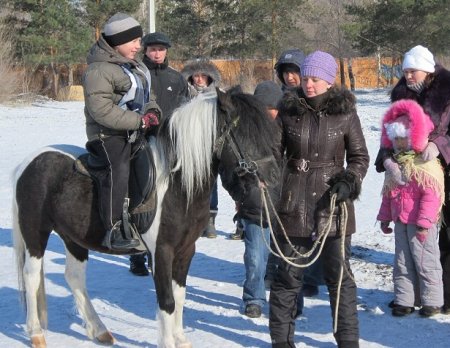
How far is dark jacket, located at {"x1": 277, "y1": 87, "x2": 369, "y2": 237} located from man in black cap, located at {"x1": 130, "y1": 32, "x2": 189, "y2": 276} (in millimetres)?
2323

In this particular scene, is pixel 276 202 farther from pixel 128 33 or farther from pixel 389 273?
pixel 389 273

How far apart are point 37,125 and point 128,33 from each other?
16.6m

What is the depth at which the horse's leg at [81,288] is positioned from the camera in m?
4.53

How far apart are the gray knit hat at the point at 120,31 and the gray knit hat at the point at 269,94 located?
1.08 meters

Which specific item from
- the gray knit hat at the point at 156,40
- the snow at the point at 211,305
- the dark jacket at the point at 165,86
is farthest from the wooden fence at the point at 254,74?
the gray knit hat at the point at 156,40

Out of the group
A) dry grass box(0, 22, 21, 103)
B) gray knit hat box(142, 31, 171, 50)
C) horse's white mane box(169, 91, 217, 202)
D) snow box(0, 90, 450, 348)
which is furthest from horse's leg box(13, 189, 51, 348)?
dry grass box(0, 22, 21, 103)

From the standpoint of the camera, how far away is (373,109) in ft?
78.1

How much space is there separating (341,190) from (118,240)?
1.46 meters

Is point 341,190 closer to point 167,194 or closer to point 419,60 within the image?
point 167,194

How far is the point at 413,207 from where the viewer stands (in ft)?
15.5

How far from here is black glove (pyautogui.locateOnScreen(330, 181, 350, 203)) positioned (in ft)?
12.1

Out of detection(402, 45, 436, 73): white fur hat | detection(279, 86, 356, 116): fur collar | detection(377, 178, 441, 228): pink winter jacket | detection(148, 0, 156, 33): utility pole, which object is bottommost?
detection(377, 178, 441, 228): pink winter jacket

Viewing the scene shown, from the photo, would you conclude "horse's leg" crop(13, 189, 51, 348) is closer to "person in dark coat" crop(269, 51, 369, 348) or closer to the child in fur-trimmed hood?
"person in dark coat" crop(269, 51, 369, 348)

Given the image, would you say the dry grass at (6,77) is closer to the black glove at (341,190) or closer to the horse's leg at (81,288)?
the horse's leg at (81,288)
